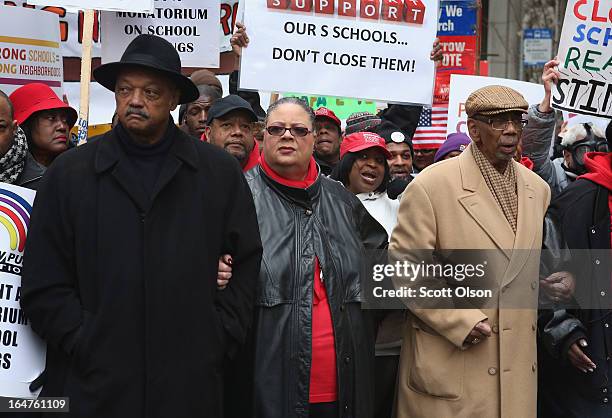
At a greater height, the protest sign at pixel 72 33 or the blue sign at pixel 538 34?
the blue sign at pixel 538 34

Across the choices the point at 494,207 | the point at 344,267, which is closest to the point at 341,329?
the point at 344,267

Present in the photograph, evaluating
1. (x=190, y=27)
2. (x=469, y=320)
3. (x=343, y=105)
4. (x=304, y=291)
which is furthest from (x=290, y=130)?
(x=343, y=105)

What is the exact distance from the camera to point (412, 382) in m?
5.02

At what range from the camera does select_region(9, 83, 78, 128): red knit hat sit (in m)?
5.95

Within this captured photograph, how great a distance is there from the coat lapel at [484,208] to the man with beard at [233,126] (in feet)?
4.74

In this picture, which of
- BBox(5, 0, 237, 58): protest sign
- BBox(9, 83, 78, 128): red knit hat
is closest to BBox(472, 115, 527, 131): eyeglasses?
BBox(9, 83, 78, 128): red knit hat

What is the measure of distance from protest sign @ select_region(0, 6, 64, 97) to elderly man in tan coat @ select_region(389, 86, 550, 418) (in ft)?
10.4

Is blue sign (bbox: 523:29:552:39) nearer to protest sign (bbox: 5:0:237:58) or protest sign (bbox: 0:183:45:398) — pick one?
protest sign (bbox: 5:0:237:58)

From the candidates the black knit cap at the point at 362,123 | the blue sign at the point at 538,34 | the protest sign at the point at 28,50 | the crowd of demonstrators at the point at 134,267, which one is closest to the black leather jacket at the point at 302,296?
the crowd of demonstrators at the point at 134,267

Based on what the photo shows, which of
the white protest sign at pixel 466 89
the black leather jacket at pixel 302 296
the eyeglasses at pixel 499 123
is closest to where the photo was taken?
the black leather jacket at pixel 302 296

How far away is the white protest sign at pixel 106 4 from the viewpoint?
21.9 ft

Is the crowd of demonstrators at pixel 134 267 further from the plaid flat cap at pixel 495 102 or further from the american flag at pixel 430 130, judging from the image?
the american flag at pixel 430 130

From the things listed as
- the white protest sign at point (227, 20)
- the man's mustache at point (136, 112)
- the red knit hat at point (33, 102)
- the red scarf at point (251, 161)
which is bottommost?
the red scarf at point (251, 161)

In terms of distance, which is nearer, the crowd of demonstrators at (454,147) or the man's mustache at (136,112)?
the man's mustache at (136,112)
